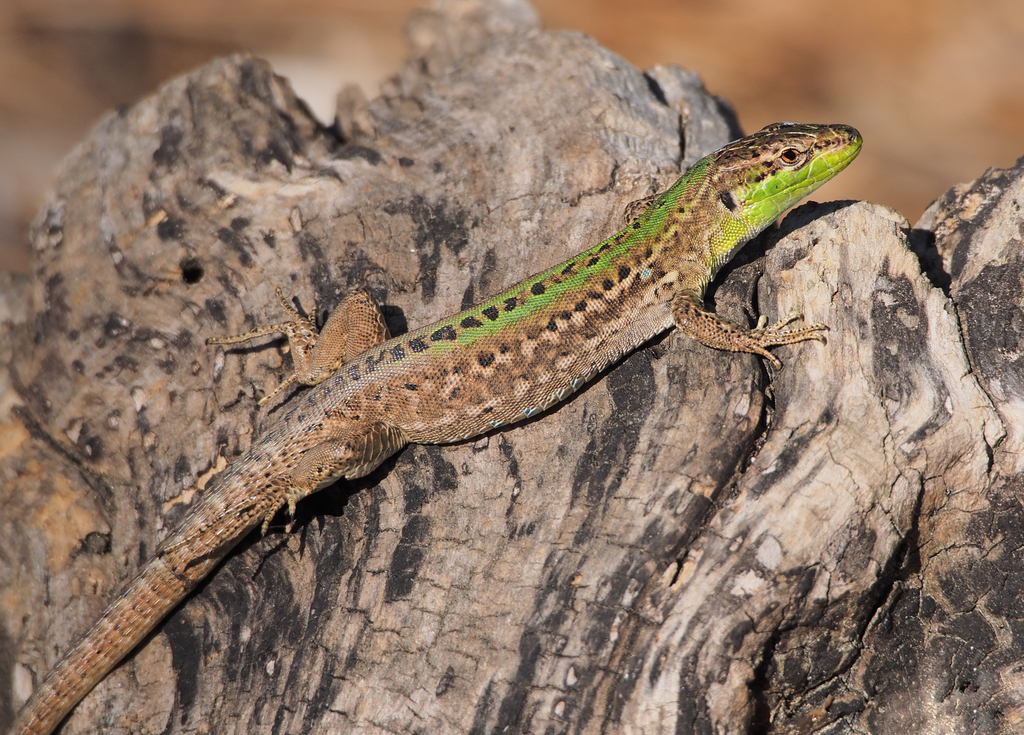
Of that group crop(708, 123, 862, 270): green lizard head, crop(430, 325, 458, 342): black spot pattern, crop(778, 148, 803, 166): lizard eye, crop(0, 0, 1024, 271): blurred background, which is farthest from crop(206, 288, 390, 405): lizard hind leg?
crop(0, 0, 1024, 271): blurred background

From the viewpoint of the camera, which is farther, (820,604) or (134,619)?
(134,619)

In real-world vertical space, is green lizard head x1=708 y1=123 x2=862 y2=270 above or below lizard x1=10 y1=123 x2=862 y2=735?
above

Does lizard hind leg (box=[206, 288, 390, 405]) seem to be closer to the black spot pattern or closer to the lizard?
the lizard

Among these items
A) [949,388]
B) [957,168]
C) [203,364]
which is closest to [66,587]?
[203,364]

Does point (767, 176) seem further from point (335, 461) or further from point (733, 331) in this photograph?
point (335, 461)

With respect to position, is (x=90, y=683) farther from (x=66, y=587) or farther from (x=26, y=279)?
(x=26, y=279)

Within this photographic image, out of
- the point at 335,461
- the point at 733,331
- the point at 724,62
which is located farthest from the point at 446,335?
the point at 724,62
